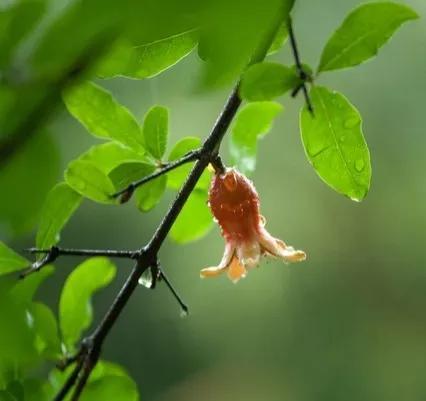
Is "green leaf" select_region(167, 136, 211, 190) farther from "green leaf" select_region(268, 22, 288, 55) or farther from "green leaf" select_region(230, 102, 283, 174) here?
"green leaf" select_region(268, 22, 288, 55)

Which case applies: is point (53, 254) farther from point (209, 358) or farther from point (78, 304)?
point (209, 358)

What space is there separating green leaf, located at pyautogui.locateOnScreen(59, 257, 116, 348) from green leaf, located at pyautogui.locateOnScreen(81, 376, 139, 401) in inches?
3.6

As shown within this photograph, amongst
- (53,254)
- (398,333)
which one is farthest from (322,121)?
(398,333)

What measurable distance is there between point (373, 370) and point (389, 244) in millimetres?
358

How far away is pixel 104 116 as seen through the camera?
56 cm

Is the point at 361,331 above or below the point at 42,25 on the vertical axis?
below

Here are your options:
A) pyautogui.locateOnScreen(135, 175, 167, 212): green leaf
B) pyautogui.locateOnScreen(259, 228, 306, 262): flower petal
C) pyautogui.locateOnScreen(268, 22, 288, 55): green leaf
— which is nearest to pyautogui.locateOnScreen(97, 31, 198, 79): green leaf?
pyautogui.locateOnScreen(268, 22, 288, 55): green leaf

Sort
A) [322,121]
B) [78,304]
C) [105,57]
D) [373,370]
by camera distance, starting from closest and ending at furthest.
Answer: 1. [105,57]
2. [322,121]
3. [78,304]
4. [373,370]

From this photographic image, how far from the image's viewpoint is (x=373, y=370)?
2.23m

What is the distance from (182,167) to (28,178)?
42 centimetres

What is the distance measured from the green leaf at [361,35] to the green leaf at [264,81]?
0.03m

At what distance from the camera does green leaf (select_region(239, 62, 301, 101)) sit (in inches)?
15.4

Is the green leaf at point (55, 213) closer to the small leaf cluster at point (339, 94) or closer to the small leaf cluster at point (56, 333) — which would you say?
the small leaf cluster at point (56, 333)

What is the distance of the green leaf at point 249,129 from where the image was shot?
656 mm
